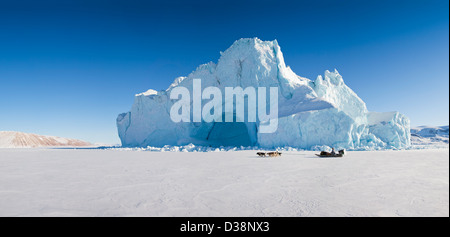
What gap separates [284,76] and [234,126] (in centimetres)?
732

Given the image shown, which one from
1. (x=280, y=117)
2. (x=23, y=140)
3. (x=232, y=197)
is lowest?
(x=23, y=140)

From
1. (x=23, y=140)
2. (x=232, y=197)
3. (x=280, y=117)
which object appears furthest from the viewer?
(x=23, y=140)

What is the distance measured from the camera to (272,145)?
60.7 feet

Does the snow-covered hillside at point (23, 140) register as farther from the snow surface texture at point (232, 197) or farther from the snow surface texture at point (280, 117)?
the snow surface texture at point (232, 197)

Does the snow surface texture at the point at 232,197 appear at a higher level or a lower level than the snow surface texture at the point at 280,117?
lower

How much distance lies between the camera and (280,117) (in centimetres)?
1886

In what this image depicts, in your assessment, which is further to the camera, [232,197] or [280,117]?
[280,117]

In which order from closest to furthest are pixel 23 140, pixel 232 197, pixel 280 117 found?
pixel 232 197, pixel 280 117, pixel 23 140

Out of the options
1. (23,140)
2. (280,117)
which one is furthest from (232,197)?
(23,140)

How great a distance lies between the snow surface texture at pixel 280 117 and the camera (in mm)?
17703

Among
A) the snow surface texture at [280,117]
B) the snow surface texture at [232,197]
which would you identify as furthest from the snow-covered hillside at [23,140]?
the snow surface texture at [232,197]

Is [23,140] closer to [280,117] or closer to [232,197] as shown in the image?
[280,117]

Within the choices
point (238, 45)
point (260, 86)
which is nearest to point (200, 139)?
point (260, 86)
